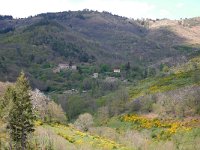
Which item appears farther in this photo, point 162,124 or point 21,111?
point 162,124

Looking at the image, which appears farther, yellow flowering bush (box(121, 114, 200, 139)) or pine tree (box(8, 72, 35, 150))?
yellow flowering bush (box(121, 114, 200, 139))

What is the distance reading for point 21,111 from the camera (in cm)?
4694

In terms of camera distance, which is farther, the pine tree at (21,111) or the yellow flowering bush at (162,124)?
the yellow flowering bush at (162,124)

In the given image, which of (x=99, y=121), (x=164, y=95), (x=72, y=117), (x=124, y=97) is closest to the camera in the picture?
(x=164, y=95)

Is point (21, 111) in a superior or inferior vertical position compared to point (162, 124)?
superior

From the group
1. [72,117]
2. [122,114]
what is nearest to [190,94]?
[122,114]

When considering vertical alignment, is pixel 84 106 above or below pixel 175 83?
below

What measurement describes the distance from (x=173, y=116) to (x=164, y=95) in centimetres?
1214

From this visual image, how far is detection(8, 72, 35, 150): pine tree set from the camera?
153 ft

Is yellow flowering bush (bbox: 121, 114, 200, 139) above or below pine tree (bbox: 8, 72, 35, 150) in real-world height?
below

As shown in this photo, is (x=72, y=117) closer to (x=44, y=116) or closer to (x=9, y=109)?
(x=44, y=116)

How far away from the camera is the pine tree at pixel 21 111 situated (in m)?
46.6

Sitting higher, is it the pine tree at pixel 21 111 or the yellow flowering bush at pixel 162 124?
the pine tree at pixel 21 111

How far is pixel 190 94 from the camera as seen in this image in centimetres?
10119
